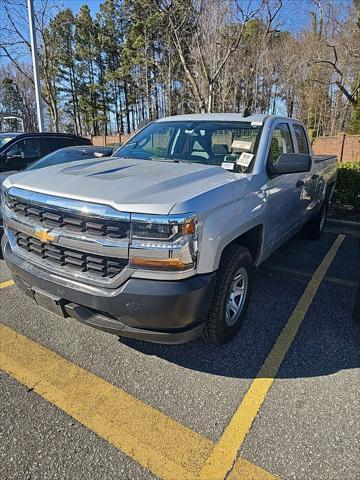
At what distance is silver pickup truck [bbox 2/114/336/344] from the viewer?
2.19 m

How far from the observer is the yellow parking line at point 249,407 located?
196 centimetres

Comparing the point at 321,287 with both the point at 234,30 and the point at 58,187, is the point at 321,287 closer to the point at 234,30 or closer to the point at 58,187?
the point at 58,187

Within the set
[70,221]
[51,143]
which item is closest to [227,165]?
[70,221]

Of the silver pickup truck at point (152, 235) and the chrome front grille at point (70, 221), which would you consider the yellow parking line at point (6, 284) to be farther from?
the chrome front grille at point (70, 221)

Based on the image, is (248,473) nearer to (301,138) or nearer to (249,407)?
(249,407)

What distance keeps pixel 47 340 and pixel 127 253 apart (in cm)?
139

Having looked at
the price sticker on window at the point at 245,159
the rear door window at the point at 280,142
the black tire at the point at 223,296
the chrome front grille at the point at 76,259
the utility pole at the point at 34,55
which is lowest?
the black tire at the point at 223,296

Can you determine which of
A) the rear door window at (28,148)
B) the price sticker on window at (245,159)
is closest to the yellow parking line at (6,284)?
the price sticker on window at (245,159)

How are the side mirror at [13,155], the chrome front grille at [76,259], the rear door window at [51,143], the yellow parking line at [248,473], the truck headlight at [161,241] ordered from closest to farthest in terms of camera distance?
the yellow parking line at [248,473] < the truck headlight at [161,241] < the chrome front grille at [76,259] < the side mirror at [13,155] < the rear door window at [51,143]

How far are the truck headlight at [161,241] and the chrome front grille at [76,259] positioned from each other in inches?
5.8

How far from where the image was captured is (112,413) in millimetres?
2293

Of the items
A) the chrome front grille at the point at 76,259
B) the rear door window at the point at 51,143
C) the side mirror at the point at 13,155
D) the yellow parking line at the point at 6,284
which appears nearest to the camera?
the chrome front grille at the point at 76,259

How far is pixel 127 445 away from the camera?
2.06 meters

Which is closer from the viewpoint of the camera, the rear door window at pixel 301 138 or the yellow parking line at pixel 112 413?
the yellow parking line at pixel 112 413
